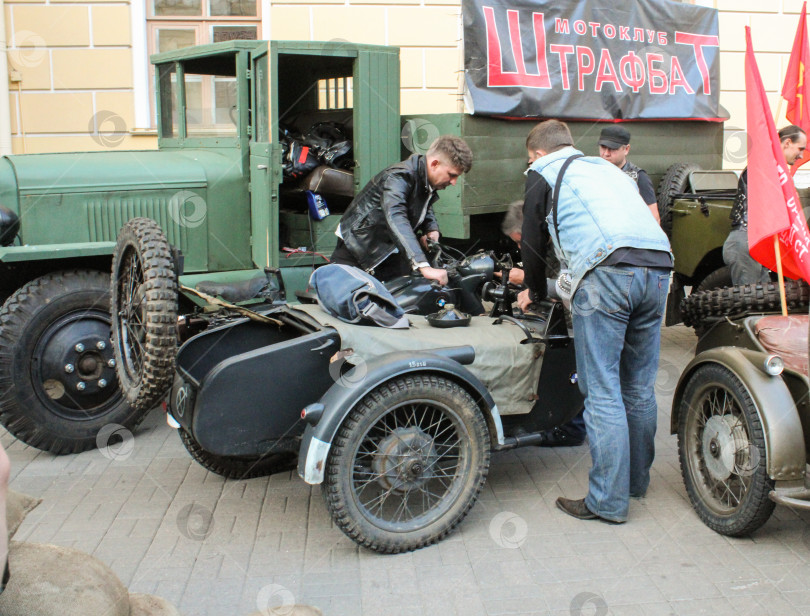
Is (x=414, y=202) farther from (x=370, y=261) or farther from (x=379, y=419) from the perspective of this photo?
(x=379, y=419)

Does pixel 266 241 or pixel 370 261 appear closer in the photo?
pixel 370 261

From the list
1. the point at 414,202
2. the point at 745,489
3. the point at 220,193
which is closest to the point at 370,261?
the point at 414,202

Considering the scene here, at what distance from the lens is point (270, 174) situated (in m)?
4.94

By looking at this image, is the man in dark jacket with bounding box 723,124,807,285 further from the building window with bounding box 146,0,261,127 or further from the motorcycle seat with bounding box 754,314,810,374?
the building window with bounding box 146,0,261,127

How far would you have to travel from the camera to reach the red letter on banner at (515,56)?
5605 mm

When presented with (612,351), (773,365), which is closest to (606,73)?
(612,351)

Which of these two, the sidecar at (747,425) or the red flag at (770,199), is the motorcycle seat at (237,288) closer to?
the sidecar at (747,425)

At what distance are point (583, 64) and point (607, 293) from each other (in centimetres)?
311

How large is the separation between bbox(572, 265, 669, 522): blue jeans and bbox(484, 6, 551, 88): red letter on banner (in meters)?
2.55

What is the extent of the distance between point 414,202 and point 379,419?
1.62m

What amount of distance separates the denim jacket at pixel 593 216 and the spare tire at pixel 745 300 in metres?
1.10

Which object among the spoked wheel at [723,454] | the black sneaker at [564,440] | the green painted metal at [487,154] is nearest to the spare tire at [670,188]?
the green painted metal at [487,154]

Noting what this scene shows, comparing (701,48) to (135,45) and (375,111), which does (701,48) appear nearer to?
(375,111)

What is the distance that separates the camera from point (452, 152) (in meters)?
4.29
